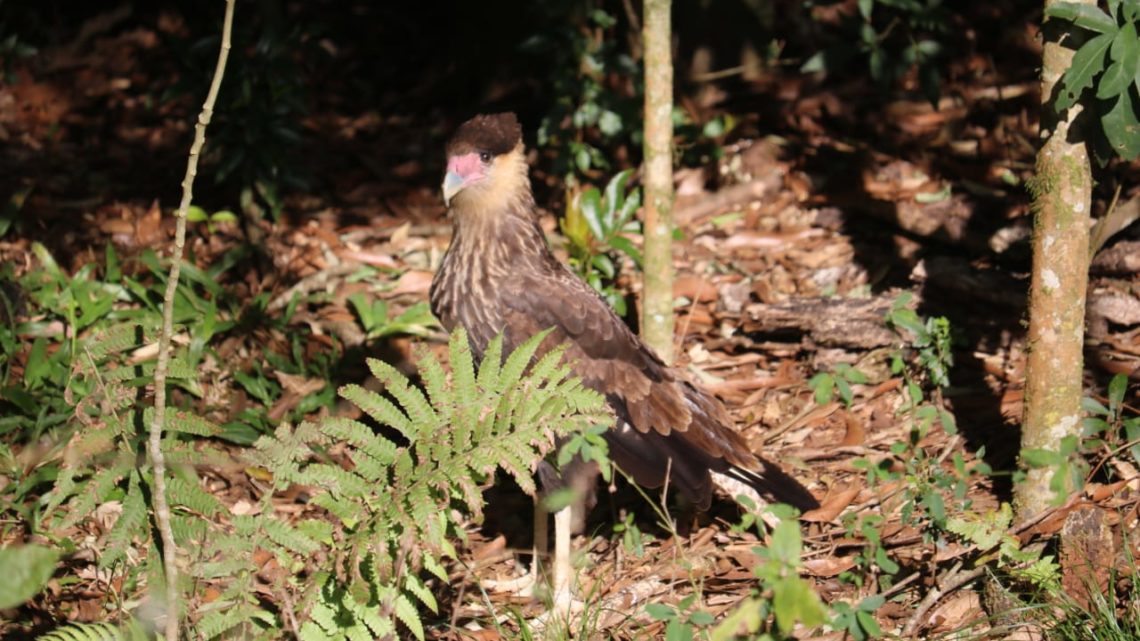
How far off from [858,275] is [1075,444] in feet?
7.68

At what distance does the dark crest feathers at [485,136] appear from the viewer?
4.94m

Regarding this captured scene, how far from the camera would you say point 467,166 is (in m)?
4.93

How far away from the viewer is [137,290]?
575 cm

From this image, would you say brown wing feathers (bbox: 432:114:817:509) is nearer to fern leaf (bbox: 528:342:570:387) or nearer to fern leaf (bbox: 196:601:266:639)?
fern leaf (bbox: 528:342:570:387)

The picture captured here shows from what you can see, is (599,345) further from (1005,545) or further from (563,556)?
(1005,545)

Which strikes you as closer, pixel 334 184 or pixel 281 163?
pixel 281 163

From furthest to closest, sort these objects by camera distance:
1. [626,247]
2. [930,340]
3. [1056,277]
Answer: [626,247] → [930,340] → [1056,277]

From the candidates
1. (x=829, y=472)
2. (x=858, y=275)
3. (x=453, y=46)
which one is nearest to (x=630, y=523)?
(x=829, y=472)

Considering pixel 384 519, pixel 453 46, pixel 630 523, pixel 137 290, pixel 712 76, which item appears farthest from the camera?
pixel 453 46

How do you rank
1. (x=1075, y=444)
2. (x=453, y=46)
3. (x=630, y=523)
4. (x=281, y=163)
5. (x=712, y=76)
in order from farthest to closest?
1. (x=453, y=46)
2. (x=712, y=76)
3. (x=281, y=163)
4. (x=630, y=523)
5. (x=1075, y=444)

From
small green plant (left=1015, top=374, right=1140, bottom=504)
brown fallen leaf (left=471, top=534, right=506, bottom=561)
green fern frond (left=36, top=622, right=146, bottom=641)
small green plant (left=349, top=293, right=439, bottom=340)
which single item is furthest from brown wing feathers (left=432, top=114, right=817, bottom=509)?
green fern frond (left=36, top=622, right=146, bottom=641)

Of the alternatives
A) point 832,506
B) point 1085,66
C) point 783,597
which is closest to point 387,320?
point 832,506

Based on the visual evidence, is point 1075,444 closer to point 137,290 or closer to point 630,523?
point 630,523

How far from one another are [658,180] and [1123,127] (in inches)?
73.3
